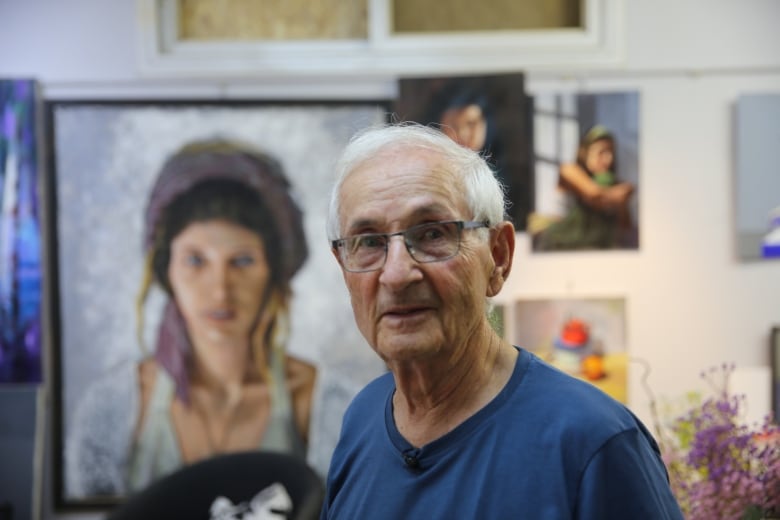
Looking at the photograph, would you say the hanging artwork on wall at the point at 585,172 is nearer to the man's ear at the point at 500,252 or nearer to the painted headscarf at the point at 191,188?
the painted headscarf at the point at 191,188

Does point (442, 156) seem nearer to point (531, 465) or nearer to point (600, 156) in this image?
point (531, 465)

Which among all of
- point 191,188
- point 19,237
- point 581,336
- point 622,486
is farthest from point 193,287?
point 622,486

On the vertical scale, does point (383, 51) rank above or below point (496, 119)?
above

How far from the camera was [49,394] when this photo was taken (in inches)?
126

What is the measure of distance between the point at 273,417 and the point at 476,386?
2.16 metres

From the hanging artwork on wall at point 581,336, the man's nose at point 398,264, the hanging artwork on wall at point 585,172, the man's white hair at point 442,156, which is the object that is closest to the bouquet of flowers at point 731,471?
the man's white hair at point 442,156

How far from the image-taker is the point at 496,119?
10.0 feet

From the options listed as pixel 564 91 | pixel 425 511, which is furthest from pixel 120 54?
pixel 425 511

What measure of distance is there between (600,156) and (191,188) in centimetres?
173

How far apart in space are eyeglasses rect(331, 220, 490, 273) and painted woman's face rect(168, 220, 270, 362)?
6.75 feet

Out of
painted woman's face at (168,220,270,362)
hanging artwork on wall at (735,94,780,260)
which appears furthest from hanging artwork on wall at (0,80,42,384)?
hanging artwork on wall at (735,94,780,260)

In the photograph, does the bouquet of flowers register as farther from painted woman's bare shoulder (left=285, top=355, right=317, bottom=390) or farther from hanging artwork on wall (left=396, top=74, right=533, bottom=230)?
painted woman's bare shoulder (left=285, top=355, right=317, bottom=390)

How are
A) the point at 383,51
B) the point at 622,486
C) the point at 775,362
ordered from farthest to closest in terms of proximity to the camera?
the point at 383,51 < the point at 775,362 < the point at 622,486

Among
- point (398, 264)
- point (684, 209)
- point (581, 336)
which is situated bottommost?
point (581, 336)
